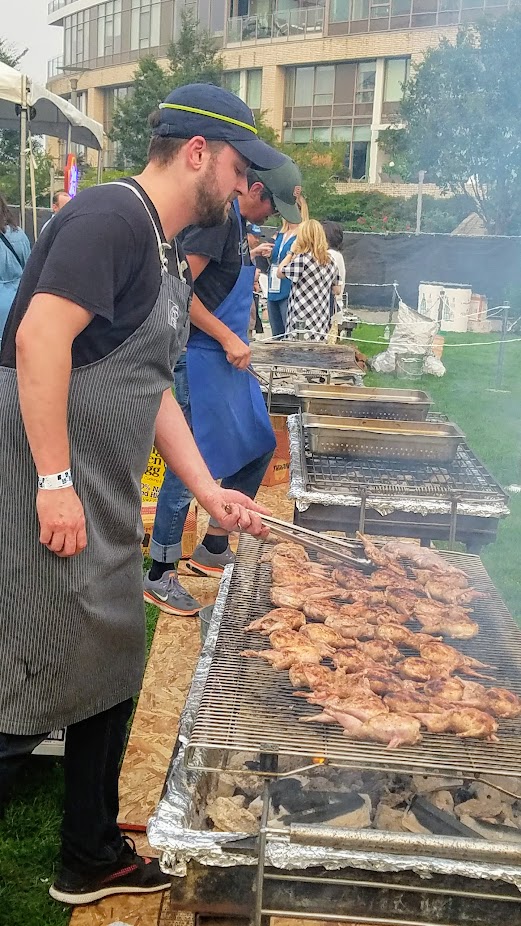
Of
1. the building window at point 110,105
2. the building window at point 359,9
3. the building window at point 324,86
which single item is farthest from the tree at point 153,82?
the building window at point 110,105

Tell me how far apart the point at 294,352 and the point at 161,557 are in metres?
3.81

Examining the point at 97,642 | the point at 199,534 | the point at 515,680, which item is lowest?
A: the point at 199,534

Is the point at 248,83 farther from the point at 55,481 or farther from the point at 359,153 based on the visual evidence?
the point at 55,481

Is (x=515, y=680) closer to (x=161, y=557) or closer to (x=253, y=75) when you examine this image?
(x=161, y=557)

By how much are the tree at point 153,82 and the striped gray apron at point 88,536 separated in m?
37.7

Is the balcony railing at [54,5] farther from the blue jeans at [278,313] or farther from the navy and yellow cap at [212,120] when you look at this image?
the navy and yellow cap at [212,120]

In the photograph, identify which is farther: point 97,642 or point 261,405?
point 261,405

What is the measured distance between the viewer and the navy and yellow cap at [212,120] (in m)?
2.37

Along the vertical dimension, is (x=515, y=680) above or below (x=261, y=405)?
below

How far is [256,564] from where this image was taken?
11.6 feet

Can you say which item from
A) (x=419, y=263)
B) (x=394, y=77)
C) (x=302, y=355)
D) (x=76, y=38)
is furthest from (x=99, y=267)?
(x=76, y=38)

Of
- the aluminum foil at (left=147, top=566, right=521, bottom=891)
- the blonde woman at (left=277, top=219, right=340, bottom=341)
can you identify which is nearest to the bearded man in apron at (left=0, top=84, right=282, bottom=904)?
the aluminum foil at (left=147, top=566, right=521, bottom=891)

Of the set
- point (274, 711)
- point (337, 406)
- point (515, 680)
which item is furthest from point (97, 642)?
point (337, 406)

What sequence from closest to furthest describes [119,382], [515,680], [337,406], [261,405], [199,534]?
[119,382]
[515,680]
[261,405]
[337,406]
[199,534]
